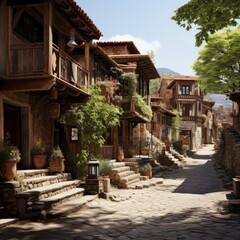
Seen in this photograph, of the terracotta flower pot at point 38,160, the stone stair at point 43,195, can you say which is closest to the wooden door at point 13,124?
the terracotta flower pot at point 38,160

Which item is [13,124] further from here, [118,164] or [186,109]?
[186,109]

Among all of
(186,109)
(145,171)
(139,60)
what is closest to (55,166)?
(145,171)

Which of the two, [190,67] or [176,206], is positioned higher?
[190,67]

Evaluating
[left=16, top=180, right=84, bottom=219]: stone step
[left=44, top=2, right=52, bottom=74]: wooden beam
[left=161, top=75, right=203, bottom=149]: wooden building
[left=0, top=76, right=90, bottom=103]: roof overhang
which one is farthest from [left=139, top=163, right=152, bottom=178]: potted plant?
[left=161, top=75, right=203, bottom=149]: wooden building

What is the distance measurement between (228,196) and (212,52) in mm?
19919

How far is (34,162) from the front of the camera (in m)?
12.3

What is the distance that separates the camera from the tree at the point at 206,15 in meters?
9.41

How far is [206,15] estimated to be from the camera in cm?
991

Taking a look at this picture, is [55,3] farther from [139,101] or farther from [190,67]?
[190,67]

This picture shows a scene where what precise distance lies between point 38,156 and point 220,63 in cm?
2116

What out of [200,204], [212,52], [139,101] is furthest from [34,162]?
[212,52]

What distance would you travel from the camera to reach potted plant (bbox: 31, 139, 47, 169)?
12312 millimetres

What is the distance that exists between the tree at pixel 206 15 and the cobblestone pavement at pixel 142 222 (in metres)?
5.13

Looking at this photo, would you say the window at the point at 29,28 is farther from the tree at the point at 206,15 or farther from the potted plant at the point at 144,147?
the potted plant at the point at 144,147
